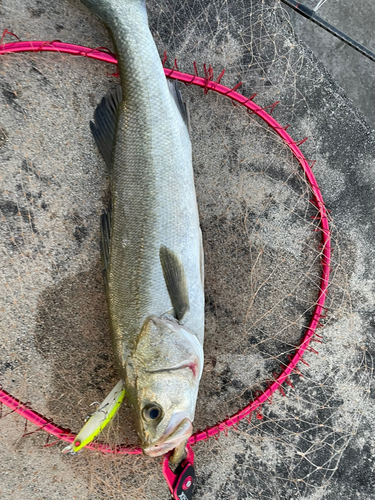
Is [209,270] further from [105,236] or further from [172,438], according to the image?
[172,438]

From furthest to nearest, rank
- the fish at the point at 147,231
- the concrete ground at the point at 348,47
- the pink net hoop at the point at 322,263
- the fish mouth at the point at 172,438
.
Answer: the concrete ground at the point at 348,47 → the pink net hoop at the point at 322,263 → the fish at the point at 147,231 → the fish mouth at the point at 172,438

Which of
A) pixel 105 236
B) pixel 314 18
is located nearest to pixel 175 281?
pixel 105 236

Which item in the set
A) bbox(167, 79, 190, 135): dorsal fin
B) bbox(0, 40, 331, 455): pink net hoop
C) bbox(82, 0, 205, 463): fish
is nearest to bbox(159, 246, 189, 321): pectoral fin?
bbox(82, 0, 205, 463): fish

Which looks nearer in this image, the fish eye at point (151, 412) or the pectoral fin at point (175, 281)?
the fish eye at point (151, 412)

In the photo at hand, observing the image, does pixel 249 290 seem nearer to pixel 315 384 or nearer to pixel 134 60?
pixel 315 384

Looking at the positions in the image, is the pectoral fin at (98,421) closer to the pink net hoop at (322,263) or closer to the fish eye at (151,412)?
the fish eye at (151,412)

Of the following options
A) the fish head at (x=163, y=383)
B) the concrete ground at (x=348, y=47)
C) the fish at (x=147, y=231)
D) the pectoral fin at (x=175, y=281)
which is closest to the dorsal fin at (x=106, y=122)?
the fish at (x=147, y=231)
